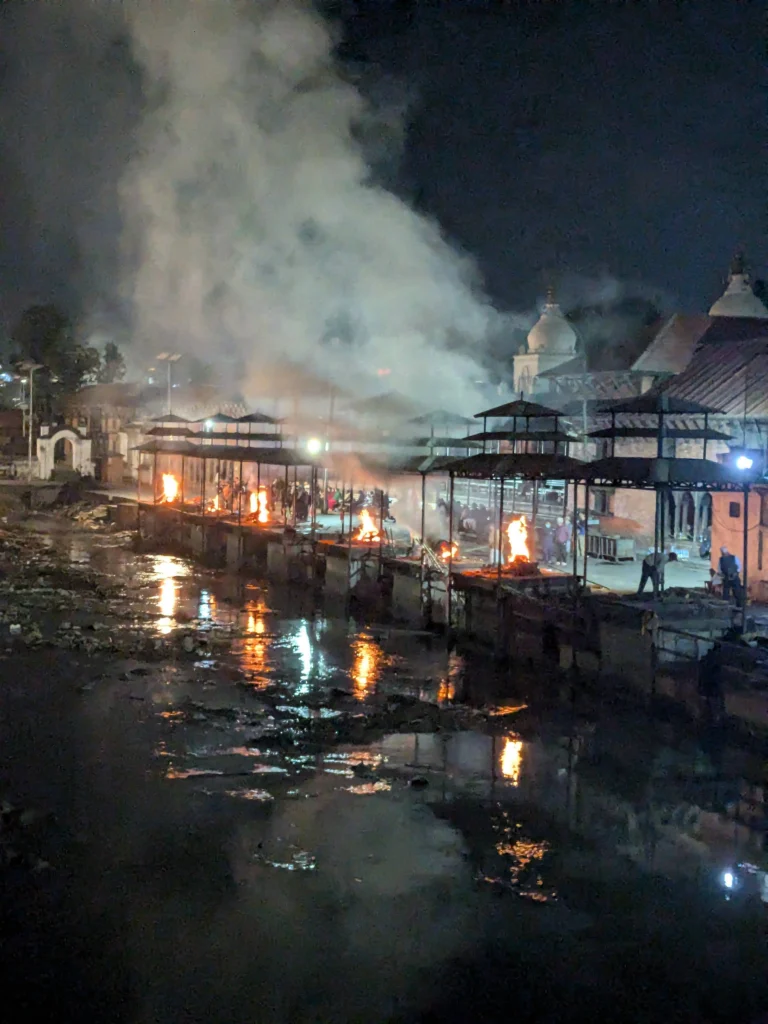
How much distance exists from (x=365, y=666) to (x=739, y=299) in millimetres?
30554

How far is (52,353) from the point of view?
Answer: 6962cm

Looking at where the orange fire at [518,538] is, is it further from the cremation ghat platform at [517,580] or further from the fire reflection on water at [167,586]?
the fire reflection on water at [167,586]

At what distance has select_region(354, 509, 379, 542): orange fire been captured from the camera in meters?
27.1

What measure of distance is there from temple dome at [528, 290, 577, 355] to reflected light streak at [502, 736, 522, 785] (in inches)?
1615

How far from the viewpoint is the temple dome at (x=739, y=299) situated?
41438mm

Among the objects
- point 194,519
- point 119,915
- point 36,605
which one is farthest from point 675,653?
point 194,519

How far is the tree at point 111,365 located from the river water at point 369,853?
212 feet

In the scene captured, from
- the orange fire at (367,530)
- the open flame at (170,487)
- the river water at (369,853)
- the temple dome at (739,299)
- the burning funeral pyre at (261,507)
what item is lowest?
the river water at (369,853)

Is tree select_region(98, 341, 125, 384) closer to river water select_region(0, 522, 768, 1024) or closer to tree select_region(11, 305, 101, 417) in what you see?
tree select_region(11, 305, 101, 417)

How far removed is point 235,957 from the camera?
855cm

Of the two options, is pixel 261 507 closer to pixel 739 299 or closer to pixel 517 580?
pixel 517 580

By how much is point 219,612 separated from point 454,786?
43.2ft

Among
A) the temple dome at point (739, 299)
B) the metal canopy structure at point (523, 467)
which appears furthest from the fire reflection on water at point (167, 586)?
the temple dome at point (739, 299)

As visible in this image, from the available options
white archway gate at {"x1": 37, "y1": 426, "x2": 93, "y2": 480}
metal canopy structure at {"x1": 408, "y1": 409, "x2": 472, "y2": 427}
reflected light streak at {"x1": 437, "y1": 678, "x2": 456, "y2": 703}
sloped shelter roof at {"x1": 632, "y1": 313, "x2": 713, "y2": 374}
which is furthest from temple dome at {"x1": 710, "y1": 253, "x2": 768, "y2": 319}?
white archway gate at {"x1": 37, "y1": 426, "x2": 93, "y2": 480}
